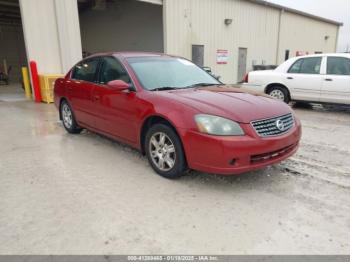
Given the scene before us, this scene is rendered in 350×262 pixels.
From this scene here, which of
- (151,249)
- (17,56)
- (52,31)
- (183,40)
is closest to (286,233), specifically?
(151,249)

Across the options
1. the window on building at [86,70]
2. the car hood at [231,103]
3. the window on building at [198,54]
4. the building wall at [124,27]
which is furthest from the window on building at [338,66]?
the building wall at [124,27]

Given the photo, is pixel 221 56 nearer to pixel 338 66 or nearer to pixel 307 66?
pixel 307 66

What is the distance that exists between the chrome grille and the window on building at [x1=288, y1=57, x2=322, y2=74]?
16.7 ft

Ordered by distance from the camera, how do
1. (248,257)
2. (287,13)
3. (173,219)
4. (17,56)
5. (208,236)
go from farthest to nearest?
(17,56)
(287,13)
(173,219)
(208,236)
(248,257)

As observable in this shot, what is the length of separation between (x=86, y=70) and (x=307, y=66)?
588 centimetres

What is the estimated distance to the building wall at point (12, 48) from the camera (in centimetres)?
2269

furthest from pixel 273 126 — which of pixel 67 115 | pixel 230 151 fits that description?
pixel 67 115

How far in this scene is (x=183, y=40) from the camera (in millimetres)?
12992

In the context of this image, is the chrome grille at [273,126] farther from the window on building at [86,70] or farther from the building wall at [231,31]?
the building wall at [231,31]

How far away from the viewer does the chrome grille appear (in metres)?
3.29

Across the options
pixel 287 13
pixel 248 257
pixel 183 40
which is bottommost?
pixel 248 257

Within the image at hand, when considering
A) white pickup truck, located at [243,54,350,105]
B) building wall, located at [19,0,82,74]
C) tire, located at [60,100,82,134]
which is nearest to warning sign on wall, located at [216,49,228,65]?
white pickup truck, located at [243,54,350,105]

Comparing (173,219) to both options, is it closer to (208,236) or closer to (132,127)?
(208,236)

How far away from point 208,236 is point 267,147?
3.95 ft
